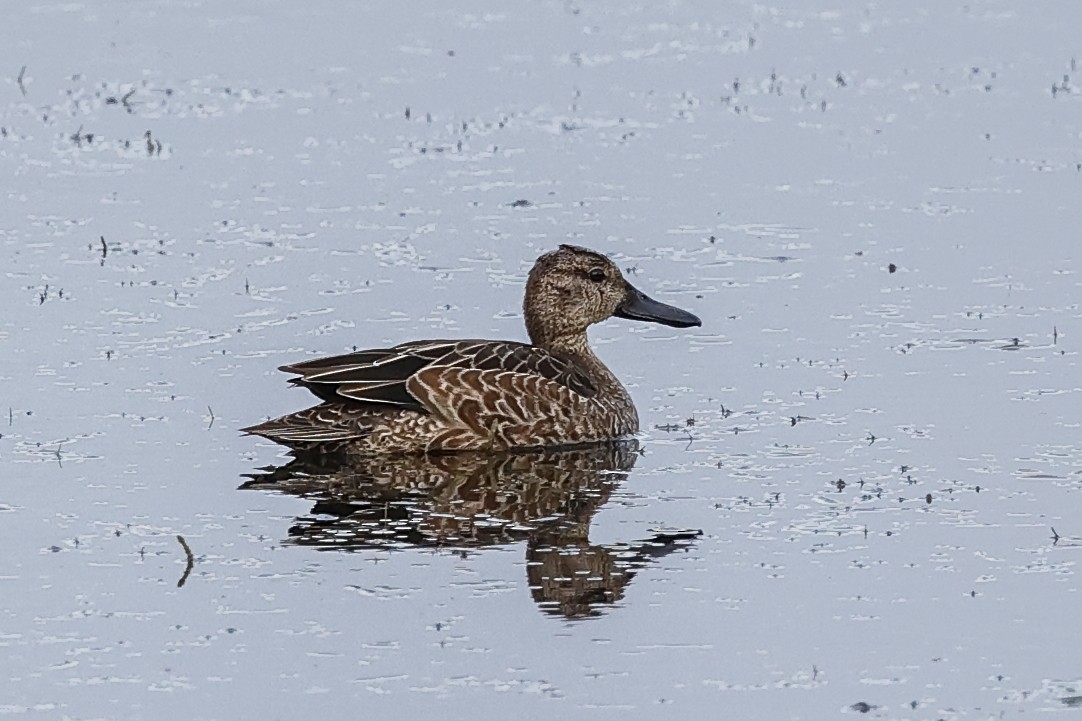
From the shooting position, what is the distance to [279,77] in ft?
75.4

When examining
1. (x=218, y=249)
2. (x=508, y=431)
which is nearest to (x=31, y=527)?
(x=508, y=431)

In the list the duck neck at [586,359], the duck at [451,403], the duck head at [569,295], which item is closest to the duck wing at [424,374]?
the duck at [451,403]

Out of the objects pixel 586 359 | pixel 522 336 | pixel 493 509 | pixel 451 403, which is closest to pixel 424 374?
pixel 451 403

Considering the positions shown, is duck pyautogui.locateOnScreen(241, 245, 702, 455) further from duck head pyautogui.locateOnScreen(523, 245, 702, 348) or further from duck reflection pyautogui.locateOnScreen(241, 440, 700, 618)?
duck head pyautogui.locateOnScreen(523, 245, 702, 348)

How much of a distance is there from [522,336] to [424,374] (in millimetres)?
2678

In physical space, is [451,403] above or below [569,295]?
below

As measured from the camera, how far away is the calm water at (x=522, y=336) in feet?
29.1

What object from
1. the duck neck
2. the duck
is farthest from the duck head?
the duck

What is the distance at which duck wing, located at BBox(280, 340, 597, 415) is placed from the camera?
12320 millimetres

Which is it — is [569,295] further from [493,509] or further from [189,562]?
[189,562]

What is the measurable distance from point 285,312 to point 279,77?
27.3 feet

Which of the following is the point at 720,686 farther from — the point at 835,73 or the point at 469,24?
the point at 469,24

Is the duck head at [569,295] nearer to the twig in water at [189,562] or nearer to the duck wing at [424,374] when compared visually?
the duck wing at [424,374]

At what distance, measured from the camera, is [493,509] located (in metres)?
11.2
